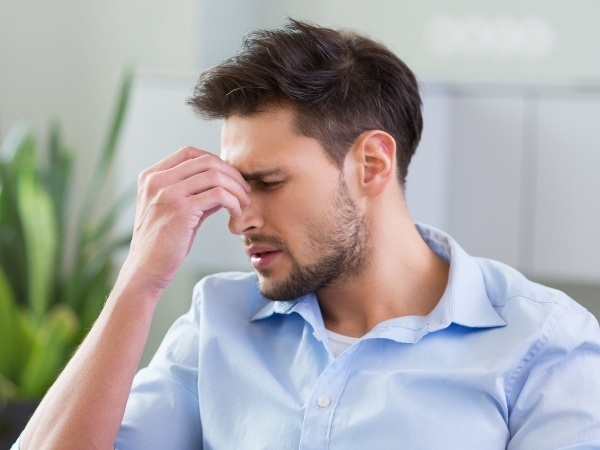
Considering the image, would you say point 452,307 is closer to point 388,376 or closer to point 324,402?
point 388,376

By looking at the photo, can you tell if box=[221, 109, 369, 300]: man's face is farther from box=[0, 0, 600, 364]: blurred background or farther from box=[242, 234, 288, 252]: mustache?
box=[0, 0, 600, 364]: blurred background

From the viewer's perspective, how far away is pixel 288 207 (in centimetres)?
172

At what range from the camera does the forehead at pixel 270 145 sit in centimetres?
170

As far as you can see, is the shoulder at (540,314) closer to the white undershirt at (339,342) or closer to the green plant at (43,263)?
the white undershirt at (339,342)

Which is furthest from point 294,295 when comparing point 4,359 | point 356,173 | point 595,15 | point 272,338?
point 595,15

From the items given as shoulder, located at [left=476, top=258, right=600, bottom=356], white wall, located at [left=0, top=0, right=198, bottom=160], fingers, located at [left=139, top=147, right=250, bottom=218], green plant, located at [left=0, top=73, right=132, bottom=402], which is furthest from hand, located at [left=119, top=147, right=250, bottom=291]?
white wall, located at [left=0, top=0, right=198, bottom=160]

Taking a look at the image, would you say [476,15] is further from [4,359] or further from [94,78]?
[4,359]

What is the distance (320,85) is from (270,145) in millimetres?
141

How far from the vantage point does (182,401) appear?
1.78 metres

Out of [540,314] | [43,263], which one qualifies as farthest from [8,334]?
[540,314]

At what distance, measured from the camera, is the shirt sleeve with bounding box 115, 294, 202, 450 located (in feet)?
5.61

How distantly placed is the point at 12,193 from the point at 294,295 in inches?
73.6

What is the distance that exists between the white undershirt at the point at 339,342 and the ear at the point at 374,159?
0.26 meters

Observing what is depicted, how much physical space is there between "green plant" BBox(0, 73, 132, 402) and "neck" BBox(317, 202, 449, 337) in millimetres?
1555
